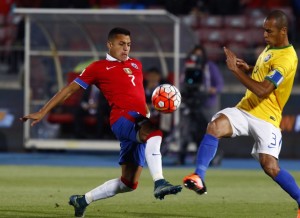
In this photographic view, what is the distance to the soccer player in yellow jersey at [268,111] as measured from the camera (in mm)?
9555

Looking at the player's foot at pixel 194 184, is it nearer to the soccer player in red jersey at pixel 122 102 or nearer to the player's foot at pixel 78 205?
the soccer player in red jersey at pixel 122 102

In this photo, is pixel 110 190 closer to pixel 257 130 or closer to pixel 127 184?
pixel 127 184

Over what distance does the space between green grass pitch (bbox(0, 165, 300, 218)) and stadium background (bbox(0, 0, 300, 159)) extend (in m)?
3.28

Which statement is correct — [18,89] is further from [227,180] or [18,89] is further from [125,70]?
[125,70]

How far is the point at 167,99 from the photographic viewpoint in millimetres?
10500

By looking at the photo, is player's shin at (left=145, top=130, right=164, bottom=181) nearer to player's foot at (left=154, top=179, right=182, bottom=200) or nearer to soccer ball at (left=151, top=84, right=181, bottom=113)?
player's foot at (left=154, top=179, right=182, bottom=200)

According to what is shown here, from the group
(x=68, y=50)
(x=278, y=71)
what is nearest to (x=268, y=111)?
(x=278, y=71)

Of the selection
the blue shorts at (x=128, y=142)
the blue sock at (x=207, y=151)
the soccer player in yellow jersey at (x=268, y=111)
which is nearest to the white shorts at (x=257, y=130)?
the soccer player in yellow jersey at (x=268, y=111)

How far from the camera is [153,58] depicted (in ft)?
70.3

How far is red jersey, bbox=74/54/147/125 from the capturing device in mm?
9906

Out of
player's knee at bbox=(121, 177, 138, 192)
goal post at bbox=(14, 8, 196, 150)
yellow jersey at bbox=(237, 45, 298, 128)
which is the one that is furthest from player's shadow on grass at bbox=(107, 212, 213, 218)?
goal post at bbox=(14, 8, 196, 150)

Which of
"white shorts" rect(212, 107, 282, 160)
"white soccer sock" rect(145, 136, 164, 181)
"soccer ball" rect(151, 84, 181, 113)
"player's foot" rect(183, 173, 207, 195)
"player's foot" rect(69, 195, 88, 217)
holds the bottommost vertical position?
"player's foot" rect(69, 195, 88, 217)

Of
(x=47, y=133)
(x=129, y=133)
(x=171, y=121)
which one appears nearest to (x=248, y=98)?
(x=129, y=133)

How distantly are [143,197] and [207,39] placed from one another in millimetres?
12264
